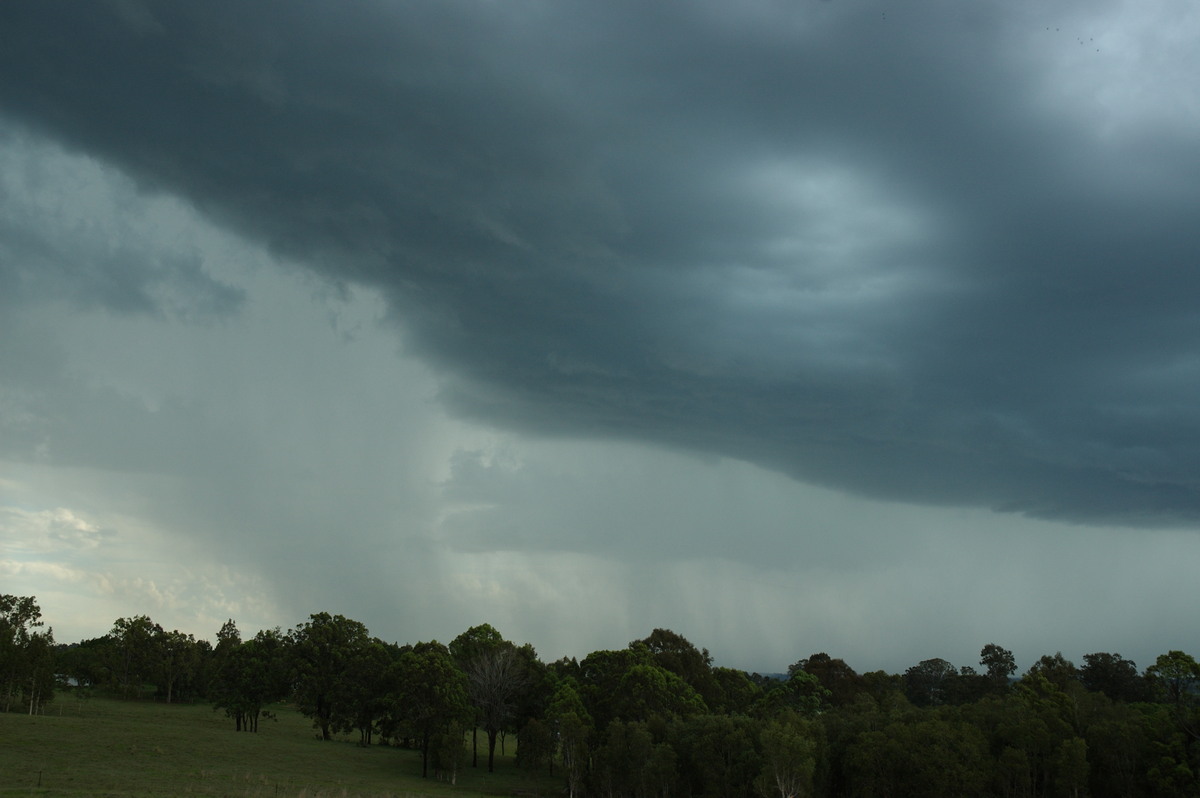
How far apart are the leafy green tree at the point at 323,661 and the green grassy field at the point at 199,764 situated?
4273mm

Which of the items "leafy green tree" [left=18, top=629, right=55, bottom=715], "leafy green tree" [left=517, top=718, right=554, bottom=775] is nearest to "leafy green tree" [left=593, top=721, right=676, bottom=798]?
"leafy green tree" [left=517, top=718, right=554, bottom=775]

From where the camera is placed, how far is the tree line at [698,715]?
218 ft

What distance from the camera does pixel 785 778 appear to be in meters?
63.1

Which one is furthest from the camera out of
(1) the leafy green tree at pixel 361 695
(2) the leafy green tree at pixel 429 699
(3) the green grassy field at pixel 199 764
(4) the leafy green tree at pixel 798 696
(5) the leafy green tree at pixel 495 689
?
(1) the leafy green tree at pixel 361 695

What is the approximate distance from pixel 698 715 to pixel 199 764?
50929 millimetres

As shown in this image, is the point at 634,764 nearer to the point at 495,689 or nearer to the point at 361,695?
the point at 495,689

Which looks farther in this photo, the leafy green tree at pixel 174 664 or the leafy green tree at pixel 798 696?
the leafy green tree at pixel 174 664

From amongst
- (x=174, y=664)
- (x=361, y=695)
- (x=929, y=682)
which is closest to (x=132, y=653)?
(x=174, y=664)

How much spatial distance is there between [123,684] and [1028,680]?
551 feet

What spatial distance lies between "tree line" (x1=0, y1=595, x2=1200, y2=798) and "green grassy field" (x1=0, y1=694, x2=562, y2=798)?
14.3 ft

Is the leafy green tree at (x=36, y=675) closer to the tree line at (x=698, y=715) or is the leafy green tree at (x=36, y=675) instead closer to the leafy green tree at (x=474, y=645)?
the tree line at (x=698, y=715)

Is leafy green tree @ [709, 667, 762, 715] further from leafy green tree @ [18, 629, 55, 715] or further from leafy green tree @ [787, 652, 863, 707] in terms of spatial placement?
leafy green tree @ [18, 629, 55, 715]

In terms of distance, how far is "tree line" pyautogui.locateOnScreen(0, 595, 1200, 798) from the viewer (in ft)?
218

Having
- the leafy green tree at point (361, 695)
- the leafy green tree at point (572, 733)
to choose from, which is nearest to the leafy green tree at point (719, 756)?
the leafy green tree at point (572, 733)
